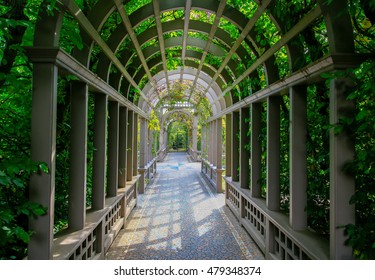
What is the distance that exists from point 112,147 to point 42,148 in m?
3.09

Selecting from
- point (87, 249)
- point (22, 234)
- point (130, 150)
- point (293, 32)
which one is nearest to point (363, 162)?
point (293, 32)

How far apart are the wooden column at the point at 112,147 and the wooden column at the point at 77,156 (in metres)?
1.95

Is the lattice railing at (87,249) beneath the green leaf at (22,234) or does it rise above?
beneath

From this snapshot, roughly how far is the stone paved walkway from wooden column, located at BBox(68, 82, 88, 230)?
1345 millimetres

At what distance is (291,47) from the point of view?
3508mm

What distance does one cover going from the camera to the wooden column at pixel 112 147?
215 inches

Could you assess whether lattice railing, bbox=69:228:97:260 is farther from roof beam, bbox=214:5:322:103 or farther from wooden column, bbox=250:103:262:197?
roof beam, bbox=214:5:322:103

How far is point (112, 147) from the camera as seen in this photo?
217 inches

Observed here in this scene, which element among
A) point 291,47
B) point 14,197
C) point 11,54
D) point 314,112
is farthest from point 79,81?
point 314,112

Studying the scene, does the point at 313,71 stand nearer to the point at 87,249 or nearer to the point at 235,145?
the point at 87,249

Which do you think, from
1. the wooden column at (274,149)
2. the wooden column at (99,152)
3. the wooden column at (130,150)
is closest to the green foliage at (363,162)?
the wooden column at (274,149)

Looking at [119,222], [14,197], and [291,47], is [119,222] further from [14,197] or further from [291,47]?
[291,47]

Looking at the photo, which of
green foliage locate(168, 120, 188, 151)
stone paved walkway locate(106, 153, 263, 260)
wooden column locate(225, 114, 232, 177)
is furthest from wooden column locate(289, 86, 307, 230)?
green foliage locate(168, 120, 188, 151)

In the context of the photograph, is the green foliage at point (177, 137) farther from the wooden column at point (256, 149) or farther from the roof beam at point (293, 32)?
the roof beam at point (293, 32)
